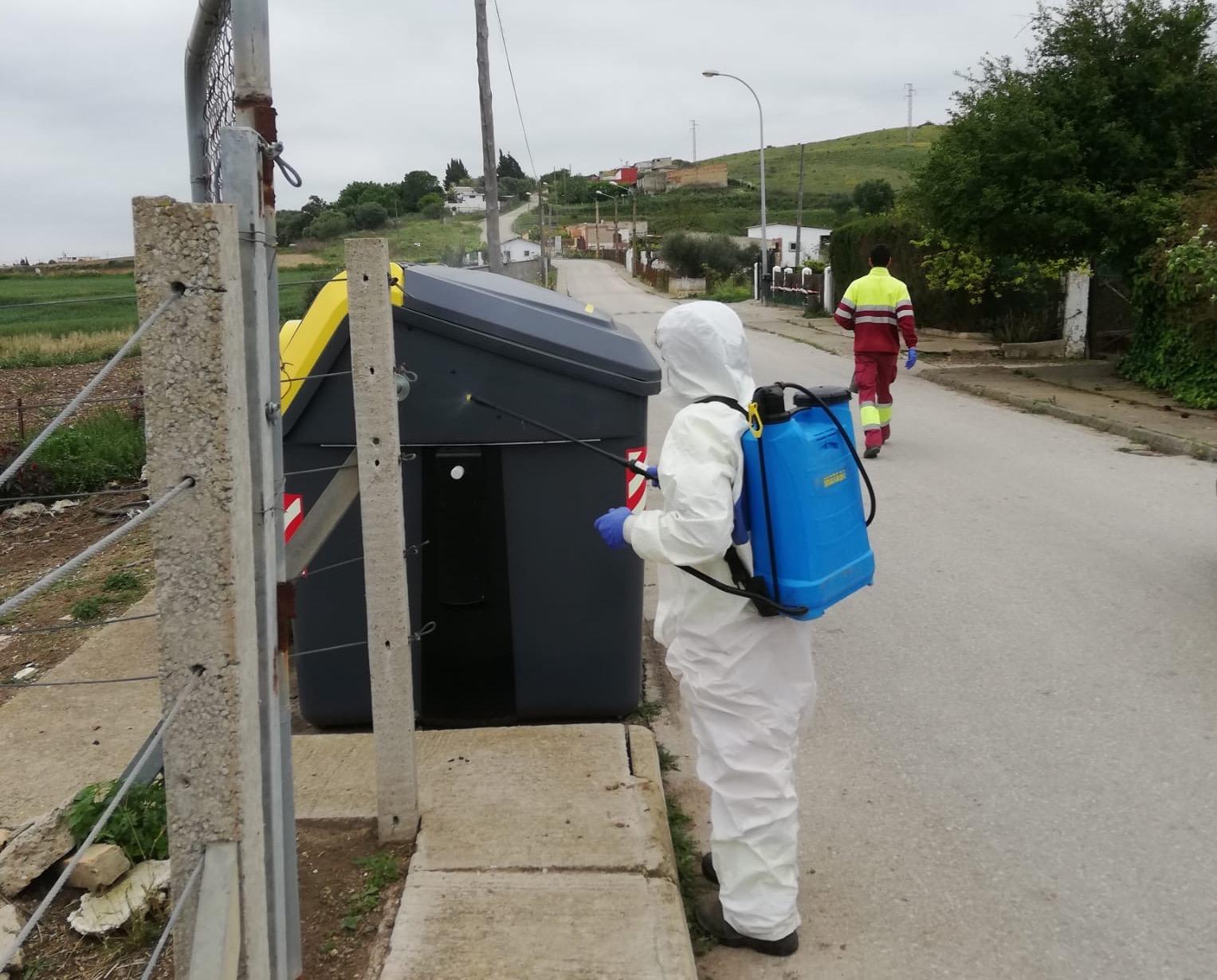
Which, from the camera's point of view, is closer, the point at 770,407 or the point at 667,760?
the point at 770,407

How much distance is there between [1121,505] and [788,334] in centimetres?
1747

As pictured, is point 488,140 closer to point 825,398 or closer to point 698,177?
point 825,398

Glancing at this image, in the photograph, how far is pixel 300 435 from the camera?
4.11 m

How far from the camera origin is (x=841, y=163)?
128 meters

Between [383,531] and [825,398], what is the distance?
4.25 ft

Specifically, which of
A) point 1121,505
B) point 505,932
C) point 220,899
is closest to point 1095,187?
point 1121,505

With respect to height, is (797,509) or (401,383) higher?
(401,383)

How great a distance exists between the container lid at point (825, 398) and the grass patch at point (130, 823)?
2039mm

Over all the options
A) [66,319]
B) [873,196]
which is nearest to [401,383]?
[66,319]

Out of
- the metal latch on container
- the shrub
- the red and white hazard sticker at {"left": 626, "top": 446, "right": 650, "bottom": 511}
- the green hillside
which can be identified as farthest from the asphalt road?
the green hillside

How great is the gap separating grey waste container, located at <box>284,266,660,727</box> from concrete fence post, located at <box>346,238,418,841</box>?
67 centimetres

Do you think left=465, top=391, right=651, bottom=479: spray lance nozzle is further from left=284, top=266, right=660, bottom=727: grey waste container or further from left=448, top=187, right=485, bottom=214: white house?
left=448, top=187, right=485, bottom=214: white house

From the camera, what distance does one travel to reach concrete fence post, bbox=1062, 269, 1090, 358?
57.8ft

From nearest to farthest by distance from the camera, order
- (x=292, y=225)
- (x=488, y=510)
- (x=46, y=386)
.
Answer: (x=292, y=225) → (x=488, y=510) → (x=46, y=386)
